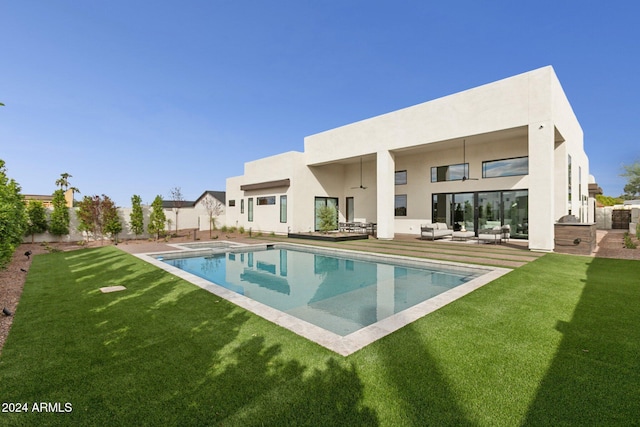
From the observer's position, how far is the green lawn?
7.05 feet

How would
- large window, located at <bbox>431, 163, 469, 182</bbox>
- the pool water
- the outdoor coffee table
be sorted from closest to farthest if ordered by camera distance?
the pool water → the outdoor coffee table → large window, located at <bbox>431, 163, 469, 182</bbox>

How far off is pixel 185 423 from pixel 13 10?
13.0 meters

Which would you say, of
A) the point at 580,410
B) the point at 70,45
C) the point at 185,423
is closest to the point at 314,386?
the point at 185,423

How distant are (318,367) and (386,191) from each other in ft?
41.9

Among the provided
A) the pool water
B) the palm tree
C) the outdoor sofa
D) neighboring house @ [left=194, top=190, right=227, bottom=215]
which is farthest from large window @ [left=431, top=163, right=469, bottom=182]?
the palm tree

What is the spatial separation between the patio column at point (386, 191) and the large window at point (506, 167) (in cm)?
447

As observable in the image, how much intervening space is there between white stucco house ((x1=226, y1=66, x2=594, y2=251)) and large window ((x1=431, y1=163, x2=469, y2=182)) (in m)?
0.05

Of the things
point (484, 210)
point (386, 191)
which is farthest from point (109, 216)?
point (484, 210)

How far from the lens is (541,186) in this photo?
10.0 metres

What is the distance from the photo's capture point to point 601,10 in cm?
1599

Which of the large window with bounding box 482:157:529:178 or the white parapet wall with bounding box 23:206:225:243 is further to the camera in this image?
the white parapet wall with bounding box 23:206:225:243

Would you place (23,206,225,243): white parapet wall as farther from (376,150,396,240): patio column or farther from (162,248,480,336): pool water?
(376,150,396,240): patio column

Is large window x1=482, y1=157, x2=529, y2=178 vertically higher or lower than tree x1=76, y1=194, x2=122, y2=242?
higher

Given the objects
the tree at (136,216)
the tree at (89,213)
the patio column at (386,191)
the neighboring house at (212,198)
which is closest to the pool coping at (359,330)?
the patio column at (386,191)
